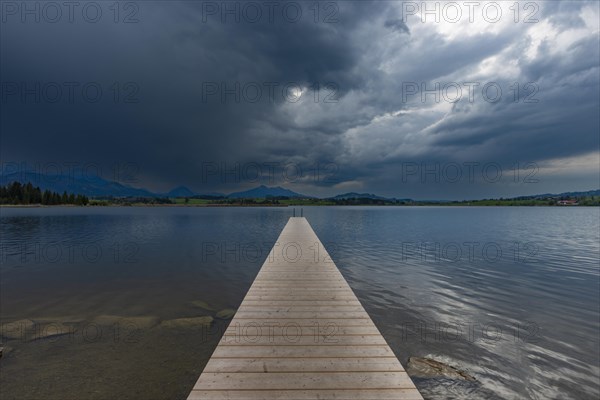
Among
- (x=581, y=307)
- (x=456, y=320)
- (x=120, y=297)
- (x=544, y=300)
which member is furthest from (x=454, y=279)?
(x=120, y=297)

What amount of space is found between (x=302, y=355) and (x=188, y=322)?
6.29 m

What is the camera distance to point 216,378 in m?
4.38

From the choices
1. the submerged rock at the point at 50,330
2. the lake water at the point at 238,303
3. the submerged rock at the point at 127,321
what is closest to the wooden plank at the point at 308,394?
the lake water at the point at 238,303

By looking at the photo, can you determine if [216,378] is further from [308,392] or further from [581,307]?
[581,307]

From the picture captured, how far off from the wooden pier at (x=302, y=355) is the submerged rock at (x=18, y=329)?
732 centimetres

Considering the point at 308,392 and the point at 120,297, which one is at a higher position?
the point at 308,392

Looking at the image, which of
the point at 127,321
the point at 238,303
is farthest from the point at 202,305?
the point at 127,321

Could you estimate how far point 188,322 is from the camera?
9703 mm

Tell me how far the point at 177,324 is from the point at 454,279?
1493cm

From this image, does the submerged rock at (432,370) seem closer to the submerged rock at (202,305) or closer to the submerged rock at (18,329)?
the submerged rock at (202,305)

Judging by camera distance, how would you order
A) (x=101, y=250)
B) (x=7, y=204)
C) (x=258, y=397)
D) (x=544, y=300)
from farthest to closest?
(x=7, y=204), (x=101, y=250), (x=544, y=300), (x=258, y=397)

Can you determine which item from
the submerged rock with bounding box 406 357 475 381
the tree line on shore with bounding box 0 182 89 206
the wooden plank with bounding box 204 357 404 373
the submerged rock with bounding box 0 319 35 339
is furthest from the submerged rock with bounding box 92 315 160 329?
the tree line on shore with bounding box 0 182 89 206

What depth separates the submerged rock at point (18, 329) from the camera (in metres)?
8.46

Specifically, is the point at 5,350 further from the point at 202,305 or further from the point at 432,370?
the point at 432,370
